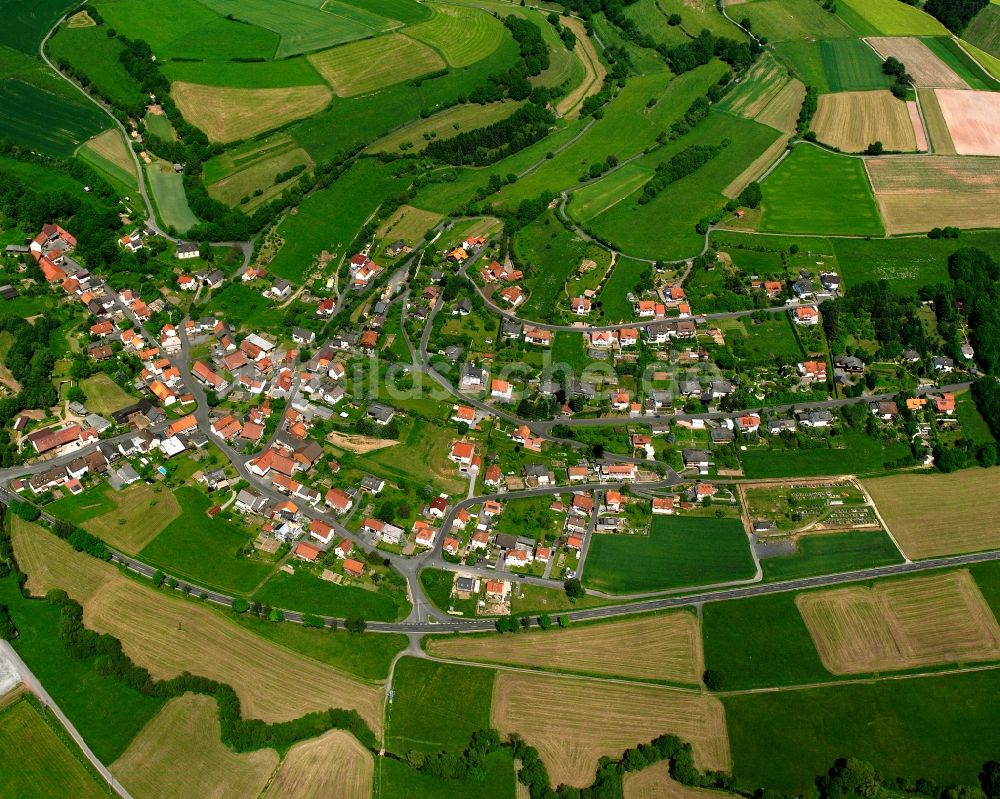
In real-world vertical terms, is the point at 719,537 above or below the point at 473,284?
below

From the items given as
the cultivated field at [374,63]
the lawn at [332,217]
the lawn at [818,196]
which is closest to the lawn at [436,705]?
the lawn at [332,217]

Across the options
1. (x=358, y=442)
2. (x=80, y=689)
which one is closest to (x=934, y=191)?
(x=358, y=442)

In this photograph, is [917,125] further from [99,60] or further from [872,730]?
[99,60]

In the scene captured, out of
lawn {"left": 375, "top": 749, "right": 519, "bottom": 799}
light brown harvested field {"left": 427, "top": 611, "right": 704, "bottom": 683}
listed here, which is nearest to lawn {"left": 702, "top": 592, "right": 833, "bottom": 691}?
light brown harvested field {"left": 427, "top": 611, "right": 704, "bottom": 683}

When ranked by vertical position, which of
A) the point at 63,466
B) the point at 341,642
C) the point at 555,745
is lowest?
the point at 555,745

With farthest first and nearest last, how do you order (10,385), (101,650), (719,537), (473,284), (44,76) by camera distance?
(44,76) → (473,284) → (10,385) → (719,537) → (101,650)

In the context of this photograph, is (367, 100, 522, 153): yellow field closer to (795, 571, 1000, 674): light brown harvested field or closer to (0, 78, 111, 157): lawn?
(0, 78, 111, 157): lawn

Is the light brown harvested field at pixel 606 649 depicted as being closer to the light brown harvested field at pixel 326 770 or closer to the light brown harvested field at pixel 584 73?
the light brown harvested field at pixel 326 770

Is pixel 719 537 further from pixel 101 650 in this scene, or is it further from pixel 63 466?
pixel 63 466

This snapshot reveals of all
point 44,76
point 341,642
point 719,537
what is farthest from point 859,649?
point 44,76
